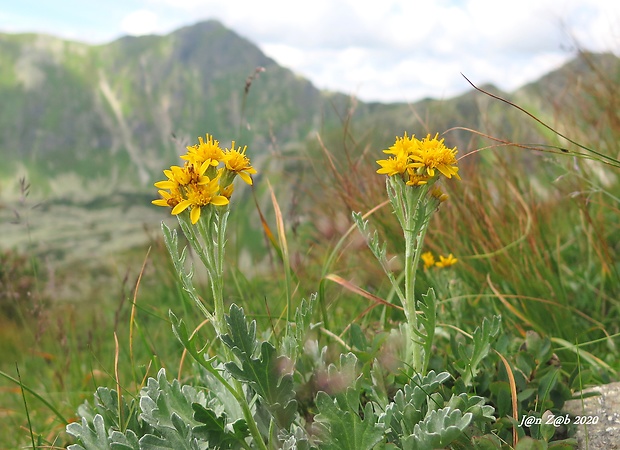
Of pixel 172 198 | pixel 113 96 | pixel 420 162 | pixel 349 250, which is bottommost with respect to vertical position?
pixel 349 250

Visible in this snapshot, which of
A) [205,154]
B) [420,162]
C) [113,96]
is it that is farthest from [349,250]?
[113,96]

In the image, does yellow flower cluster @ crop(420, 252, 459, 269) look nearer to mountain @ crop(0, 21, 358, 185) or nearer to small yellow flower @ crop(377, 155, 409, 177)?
small yellow flower @ crop(377, 155, 409, 177)

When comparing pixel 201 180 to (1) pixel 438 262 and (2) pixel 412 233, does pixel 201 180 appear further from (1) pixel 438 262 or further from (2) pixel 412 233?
(1) pixel 438 262

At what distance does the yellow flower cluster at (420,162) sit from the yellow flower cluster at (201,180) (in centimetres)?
39

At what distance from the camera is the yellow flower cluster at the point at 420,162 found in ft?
5.09

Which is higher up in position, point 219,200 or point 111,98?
A: point 111,98

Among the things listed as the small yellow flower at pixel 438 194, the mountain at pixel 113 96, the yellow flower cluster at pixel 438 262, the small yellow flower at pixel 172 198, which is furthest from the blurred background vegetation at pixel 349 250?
the mountain at pixel 113 96

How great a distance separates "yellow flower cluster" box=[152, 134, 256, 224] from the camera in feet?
4.71

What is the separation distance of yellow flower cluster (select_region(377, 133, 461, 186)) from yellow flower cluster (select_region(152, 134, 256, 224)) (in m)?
0.39

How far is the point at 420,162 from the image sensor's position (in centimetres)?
156

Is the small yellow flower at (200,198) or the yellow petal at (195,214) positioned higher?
the small yellow flower at (200,198)

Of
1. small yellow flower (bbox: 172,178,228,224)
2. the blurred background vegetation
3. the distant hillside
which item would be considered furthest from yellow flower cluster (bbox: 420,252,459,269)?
the distant hillside

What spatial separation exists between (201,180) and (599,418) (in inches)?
53.9

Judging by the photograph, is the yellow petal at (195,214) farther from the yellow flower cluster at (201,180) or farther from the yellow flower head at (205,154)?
the yellow flower head at (205,154)
